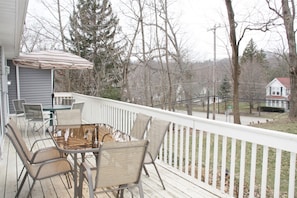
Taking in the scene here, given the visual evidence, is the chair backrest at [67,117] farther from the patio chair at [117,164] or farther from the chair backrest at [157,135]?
the patio chair at [117,164]

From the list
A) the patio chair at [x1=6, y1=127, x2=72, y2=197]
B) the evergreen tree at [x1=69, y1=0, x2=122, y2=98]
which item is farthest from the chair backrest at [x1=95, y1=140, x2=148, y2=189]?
the evergreen tree at [x1=69, y1=0, x2=122, y2=98]

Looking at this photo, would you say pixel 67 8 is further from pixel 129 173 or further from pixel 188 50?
pixel 129 173

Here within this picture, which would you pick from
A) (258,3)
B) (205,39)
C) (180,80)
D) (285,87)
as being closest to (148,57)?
(180,80)

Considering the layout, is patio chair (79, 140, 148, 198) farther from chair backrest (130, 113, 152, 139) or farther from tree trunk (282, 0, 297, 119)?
tree trunk (282, 0, 297, 119)

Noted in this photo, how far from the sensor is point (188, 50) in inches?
665

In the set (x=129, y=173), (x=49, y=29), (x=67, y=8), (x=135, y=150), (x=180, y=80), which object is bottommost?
(x=129, y=173)

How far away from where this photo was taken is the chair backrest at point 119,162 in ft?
6.84

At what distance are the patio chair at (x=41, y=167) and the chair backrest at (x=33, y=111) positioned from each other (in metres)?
3.47

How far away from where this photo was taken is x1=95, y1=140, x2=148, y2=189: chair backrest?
2.09m

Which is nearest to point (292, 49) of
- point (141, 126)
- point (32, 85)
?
point (141, 126)

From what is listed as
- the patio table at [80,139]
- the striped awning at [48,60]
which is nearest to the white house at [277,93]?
the striped awning at [48,60]

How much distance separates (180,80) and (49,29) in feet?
29.7

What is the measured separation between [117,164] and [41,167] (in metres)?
0.97

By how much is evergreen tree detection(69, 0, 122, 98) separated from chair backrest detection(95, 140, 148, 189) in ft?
43.2
